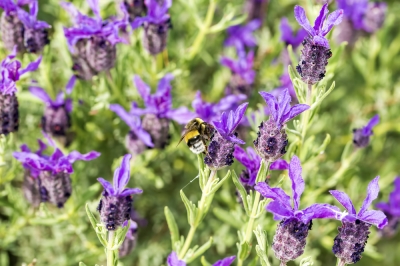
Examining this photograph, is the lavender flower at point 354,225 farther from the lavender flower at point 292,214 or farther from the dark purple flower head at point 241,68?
the dark purple flower head at point 241,68

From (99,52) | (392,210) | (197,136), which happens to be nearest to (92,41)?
(99,52)

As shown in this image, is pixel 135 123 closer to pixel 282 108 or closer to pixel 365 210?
pixel 282 108

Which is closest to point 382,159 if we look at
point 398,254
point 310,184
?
point 398,254

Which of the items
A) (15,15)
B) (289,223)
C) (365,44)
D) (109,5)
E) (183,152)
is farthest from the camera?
(365,44)

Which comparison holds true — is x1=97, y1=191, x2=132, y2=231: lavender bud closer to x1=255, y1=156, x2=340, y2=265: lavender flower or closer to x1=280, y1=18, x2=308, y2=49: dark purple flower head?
x1=255, y1=156, x2=340, y2=265: lavender flower

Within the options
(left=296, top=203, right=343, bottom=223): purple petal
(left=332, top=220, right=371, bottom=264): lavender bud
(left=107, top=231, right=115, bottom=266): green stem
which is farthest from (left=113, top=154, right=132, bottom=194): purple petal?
(left=332, top=220, right=371, bottom=264): lavender bud

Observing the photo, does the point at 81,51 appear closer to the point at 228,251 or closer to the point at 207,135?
the point at 207,135

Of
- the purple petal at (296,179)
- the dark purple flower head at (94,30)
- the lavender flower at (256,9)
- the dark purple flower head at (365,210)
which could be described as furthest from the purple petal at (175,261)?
the lavender flower at (256,9)
